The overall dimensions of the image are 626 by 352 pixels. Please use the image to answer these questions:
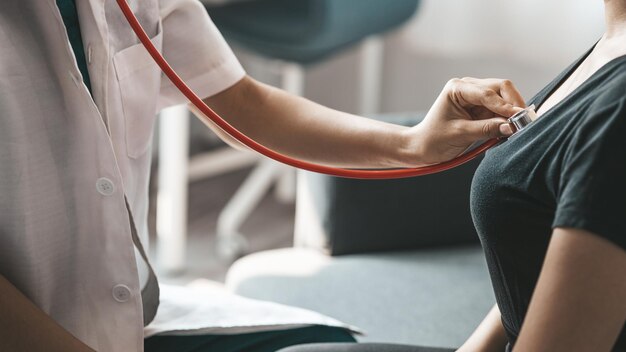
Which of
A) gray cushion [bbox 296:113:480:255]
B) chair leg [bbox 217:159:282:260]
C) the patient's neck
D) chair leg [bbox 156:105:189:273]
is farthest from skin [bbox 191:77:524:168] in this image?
chair leg [bbox 217:159:282:260]

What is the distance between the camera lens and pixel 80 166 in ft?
3.25

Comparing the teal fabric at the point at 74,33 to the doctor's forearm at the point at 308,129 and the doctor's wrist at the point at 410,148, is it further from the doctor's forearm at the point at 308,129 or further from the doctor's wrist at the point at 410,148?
the doctor's wrist at the point at 410,148

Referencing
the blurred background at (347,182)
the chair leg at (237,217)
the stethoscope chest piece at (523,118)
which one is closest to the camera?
the stethoscope chest piece at (523,118)

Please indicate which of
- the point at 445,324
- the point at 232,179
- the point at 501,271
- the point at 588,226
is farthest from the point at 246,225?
the point at 588,226

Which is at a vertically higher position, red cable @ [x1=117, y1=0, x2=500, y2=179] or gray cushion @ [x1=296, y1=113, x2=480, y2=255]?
red cable @ [x1=117, y1=0, x2=500, y2=179]

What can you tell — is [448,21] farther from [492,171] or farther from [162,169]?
[492,171]

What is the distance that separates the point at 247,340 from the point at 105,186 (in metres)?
0.29

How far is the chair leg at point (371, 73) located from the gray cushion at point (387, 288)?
1.58 meters

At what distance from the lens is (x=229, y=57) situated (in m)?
1.23

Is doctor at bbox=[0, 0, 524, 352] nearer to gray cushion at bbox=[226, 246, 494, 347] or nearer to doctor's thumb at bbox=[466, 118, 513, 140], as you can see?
doctor's thumb at bbox=[466, 118, 513, 140]

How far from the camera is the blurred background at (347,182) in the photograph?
156cm

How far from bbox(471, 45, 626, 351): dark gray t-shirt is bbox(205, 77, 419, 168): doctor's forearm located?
22 centimetres

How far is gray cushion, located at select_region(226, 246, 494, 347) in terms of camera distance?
4.42ft

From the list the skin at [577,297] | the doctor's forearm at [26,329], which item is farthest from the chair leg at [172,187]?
the skin at [577,297]
